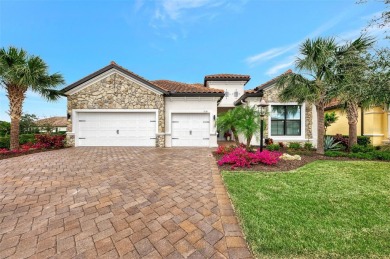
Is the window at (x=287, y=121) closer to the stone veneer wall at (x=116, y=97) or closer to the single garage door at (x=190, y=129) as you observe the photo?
the single garage door at (x=190, y=129)

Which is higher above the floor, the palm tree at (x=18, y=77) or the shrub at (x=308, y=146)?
the palm tree at (x=18, y=77)

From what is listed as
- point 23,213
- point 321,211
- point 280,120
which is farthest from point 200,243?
point 280,120

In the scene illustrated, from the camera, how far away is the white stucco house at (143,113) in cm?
1112

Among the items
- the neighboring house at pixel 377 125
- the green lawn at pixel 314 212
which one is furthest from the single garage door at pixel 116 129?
the neighboring house at pixel 377 125

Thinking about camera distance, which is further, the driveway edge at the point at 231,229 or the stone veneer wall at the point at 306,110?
the stone veneer wall at the point at 306,110

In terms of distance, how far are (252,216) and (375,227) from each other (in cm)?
182

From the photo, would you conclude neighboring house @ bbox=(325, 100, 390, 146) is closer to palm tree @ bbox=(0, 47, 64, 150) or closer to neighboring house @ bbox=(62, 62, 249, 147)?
neighboring house @ bbox=(62, 62, 249, 147)

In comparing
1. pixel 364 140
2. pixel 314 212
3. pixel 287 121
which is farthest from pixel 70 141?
pixel 364 140

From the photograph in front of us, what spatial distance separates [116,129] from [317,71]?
464 inches

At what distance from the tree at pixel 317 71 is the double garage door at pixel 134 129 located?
17.5 feet

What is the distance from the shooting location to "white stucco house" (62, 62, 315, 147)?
36.5ft

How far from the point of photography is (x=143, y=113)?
450 inches

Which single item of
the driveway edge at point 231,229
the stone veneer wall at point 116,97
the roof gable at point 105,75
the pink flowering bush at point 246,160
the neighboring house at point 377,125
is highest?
the roof gable at point 105,75

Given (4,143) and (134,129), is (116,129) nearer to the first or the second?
(134,129)
